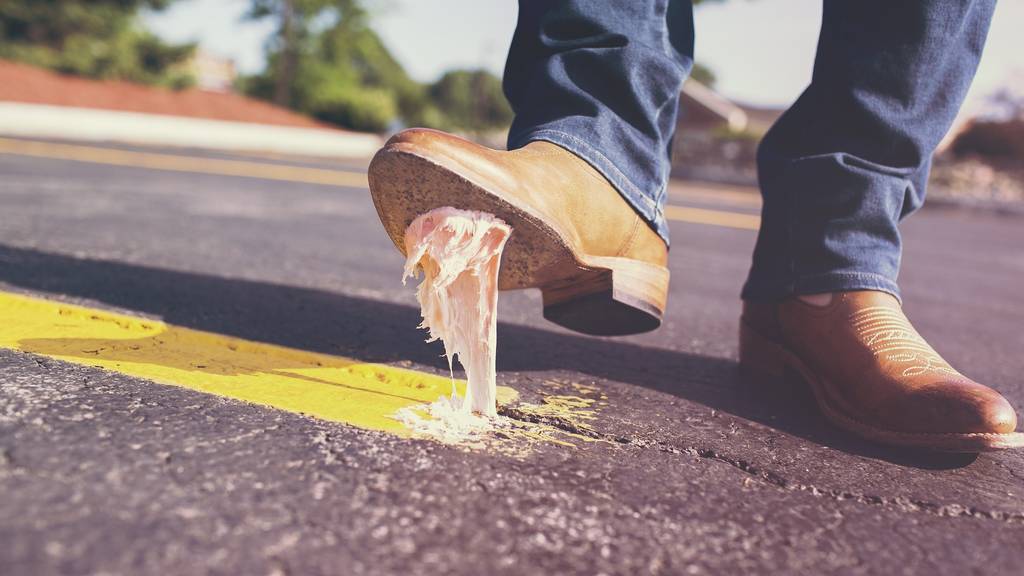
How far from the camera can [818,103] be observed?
4.82 feet

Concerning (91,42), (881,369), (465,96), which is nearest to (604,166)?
(881,369)

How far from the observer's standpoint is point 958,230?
321 inches

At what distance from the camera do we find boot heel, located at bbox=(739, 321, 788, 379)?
1.57m

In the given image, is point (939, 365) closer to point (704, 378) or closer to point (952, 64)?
point (704, 378)

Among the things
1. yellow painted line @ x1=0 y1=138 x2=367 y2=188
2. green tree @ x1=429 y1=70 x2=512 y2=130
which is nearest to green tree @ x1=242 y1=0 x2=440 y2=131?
yellow painted line @ x1=0 y1=138 x2=367 y2=188

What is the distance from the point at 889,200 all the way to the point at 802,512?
768 millimetres

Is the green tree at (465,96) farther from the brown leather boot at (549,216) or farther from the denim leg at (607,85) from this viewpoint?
the brown leather boot at (549,216)

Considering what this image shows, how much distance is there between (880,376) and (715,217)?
5685 mm

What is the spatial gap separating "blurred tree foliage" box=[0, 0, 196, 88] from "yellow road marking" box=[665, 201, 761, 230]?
1860 centimetres

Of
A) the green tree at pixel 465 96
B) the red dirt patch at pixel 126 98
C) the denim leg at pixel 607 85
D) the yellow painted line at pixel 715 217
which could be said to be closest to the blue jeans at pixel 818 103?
the denim leg at pixel 607 85

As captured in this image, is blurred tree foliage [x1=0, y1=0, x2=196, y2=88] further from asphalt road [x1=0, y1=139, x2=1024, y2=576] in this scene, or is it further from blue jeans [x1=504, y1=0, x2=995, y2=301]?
blue jeans [x1=504, y1=0, x2=995, y2=301]

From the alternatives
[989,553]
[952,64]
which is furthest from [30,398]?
[952,64]

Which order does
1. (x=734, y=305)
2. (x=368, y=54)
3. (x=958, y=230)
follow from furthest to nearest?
(x=368, y=54) → (x=958, y=230) → (x=734, y=305)

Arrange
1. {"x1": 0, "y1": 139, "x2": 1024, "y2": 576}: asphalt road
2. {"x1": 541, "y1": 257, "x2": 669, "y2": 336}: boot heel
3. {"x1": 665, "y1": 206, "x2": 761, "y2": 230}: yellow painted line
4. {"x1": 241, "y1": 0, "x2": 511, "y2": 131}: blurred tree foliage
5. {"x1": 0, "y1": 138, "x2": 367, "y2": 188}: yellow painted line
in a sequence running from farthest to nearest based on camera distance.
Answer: {"x1": 241, "y1": 0, "x2": 511, "y2": 131}: blurred tree foliage, {"x1": 0, "y1": 138, "x2": 367, "y2": 188}: yellow painted line, {"x1": 665, "y1": 206, "x2": 761, "y2": 230}: yellow painted line, {"x1": 541, "y1": 257, "x2": 669, "y2": 336}: boot heel, {"x1": 0, "y1": 139, "x2": 1024, "y2": 576}: asphalt road
